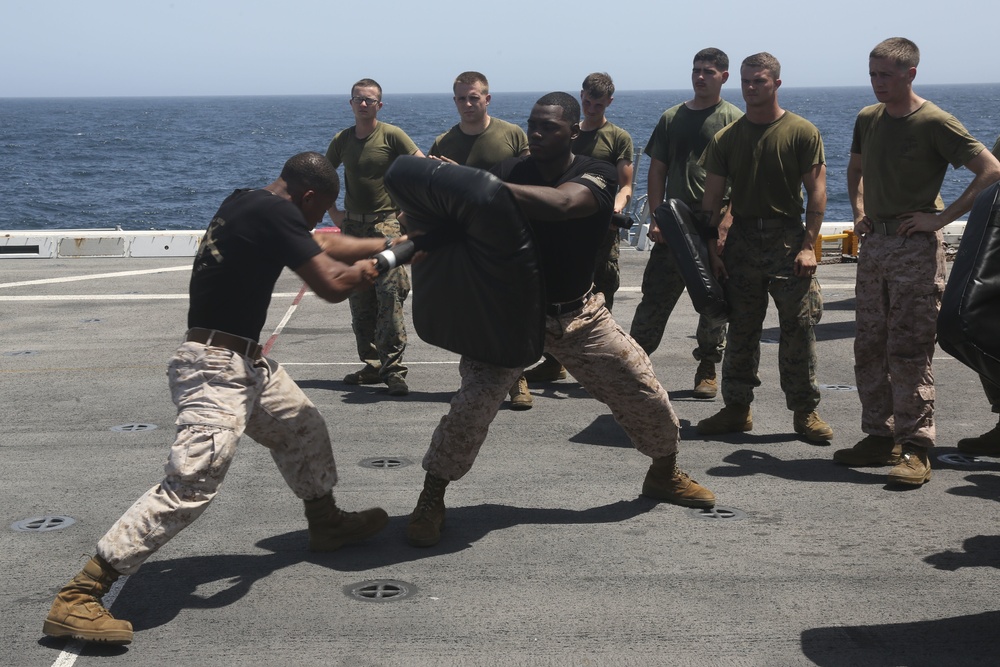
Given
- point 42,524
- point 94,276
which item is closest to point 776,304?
point 42,524

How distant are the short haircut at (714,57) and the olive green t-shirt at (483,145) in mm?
1300

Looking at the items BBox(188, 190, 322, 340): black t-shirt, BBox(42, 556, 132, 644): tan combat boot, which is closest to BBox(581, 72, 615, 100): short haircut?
BBox(188, 190, 322, 340): black t-shirt

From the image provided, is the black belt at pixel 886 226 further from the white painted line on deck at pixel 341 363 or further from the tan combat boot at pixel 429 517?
the white painted line on deck at pixel 341 363

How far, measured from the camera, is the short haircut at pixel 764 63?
663cm

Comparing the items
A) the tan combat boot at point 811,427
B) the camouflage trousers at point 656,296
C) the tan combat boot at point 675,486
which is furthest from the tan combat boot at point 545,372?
the tan combat boot at point 675,486

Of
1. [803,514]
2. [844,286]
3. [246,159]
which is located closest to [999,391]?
[803,514]

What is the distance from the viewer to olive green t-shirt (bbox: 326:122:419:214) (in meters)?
8.30

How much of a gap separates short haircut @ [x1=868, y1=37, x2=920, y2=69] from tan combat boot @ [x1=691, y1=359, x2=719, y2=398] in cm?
276

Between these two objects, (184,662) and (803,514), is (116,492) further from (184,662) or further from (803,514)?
(803,514)

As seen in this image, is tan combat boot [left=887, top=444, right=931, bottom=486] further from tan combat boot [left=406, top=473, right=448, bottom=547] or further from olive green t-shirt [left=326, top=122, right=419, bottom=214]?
olive green t-shirt [left=326, top=122, right=419, bottom=214]

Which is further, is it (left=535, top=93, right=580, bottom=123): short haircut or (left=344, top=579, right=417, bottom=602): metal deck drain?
(left=535, top=93, right=580, bottom=123): short haircut

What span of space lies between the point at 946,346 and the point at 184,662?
2864 mm

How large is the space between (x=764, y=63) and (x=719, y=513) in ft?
8.60

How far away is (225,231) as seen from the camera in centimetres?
458
